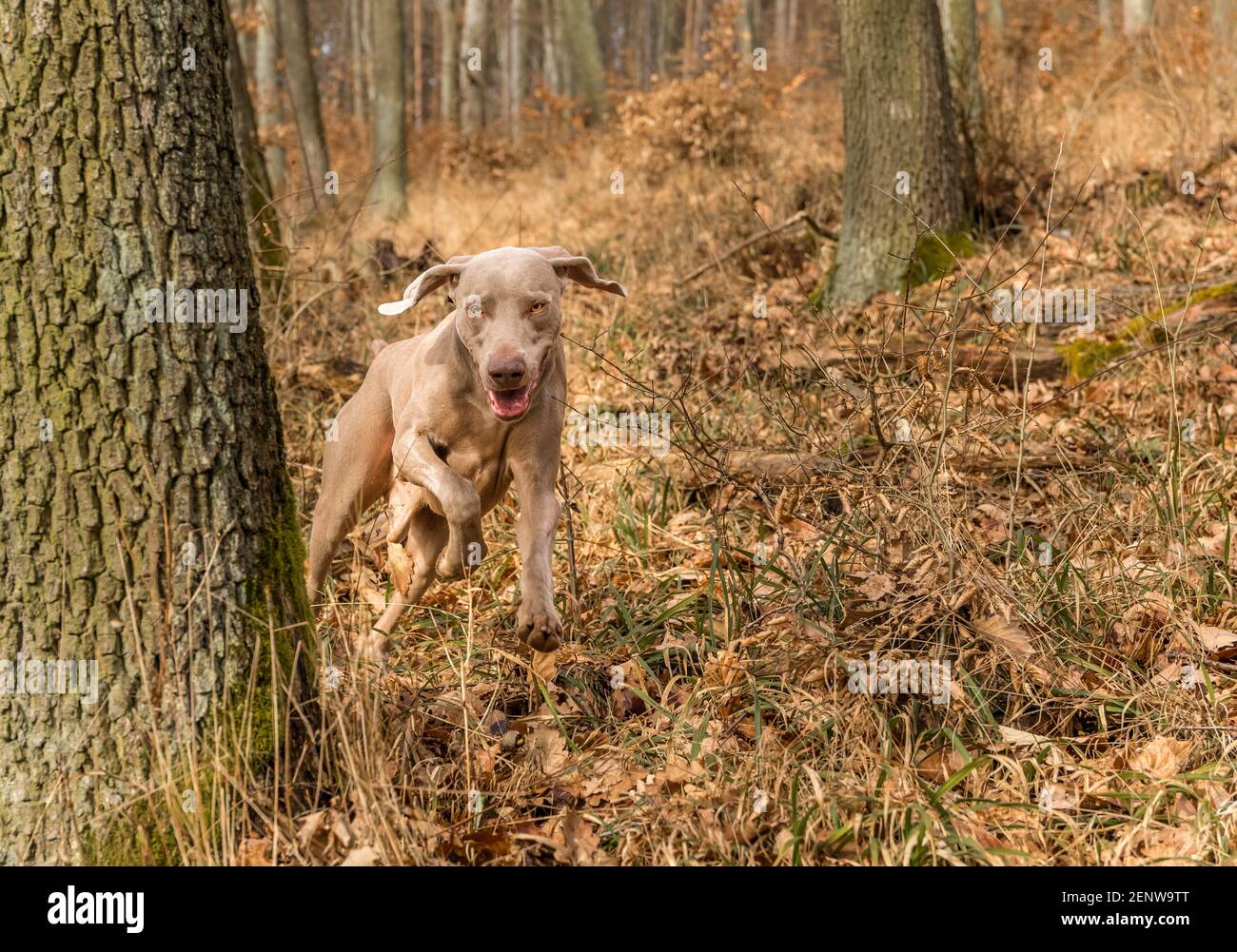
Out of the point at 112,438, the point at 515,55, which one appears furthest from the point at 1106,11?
the point at 112,438

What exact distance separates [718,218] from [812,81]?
9.97m

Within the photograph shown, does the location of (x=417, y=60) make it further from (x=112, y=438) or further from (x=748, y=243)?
(x=112, y=438)

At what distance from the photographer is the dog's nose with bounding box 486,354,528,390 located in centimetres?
336

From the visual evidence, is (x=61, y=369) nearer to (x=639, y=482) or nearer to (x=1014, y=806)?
(x=1014, y=806)

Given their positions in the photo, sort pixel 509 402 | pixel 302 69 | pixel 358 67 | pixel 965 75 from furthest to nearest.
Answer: pixel 358 67 < pixel 302 69 < pixel 965 75 < pixel 509 402

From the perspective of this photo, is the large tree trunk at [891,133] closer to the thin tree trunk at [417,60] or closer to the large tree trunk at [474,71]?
the large tree trunk at [474,71]

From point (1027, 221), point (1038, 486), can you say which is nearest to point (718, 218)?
point (1027, 221)

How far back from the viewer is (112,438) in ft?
9.09

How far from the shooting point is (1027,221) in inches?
322

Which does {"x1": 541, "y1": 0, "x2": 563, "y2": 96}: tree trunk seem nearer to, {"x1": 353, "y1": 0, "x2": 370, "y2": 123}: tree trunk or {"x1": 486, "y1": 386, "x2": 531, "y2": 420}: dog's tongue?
{"x1": 353, "y1": 0, "x2": 370, "y2": 123}: tree trunk

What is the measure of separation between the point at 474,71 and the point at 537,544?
13509mm

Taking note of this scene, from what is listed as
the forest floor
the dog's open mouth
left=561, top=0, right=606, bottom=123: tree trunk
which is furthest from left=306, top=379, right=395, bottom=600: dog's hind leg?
left=561, top=0, right=606, bottom=123: tree trunk

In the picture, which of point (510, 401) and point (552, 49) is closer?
point (510, 401)

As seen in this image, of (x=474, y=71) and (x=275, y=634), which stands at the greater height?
(x=474, y=71)
